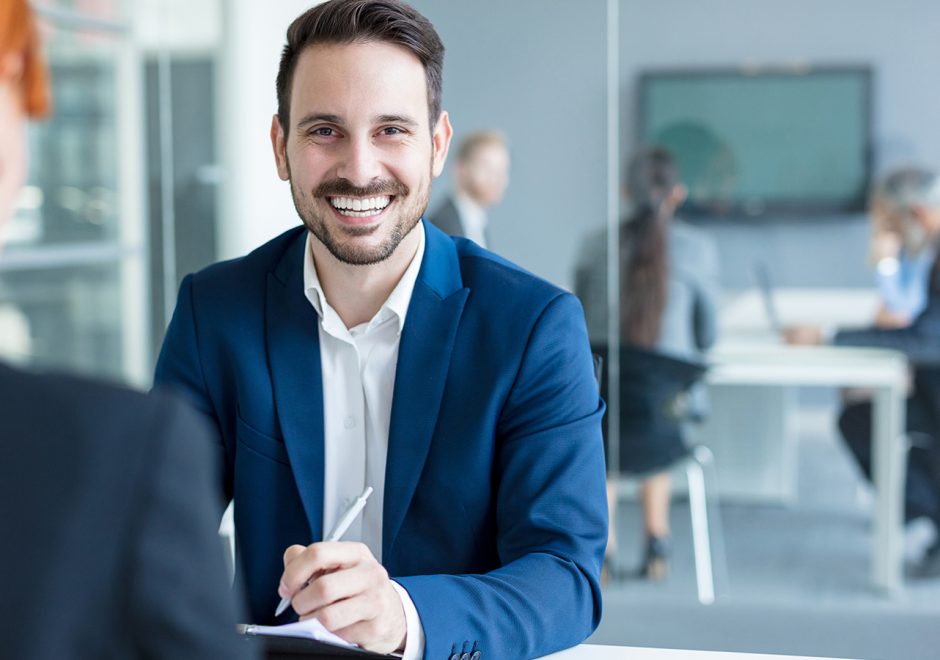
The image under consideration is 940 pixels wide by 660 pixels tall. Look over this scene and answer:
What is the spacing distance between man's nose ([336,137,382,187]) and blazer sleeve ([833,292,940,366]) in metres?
2.22

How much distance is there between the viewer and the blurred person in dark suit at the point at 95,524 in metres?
0.47

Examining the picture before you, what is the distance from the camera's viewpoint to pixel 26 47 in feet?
1.49

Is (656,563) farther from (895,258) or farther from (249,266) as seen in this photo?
(249,266)

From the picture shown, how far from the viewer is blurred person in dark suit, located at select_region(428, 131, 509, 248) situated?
3473 millimetres

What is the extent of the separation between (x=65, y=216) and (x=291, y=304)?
121 inches

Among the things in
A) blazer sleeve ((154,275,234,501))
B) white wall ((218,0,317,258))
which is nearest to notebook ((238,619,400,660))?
blazer sleeve ((154,275,234,501))

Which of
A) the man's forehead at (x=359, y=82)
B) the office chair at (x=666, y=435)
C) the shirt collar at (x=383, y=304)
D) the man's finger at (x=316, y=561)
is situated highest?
the man's forehead at (x=359, y=82)

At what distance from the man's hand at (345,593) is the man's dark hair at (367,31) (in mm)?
689

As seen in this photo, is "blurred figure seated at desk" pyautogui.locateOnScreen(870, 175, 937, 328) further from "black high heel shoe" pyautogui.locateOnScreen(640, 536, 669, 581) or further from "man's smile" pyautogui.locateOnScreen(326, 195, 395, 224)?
"man's smile" pyautogui.locateOnScreen(326, 195, 395, 224)

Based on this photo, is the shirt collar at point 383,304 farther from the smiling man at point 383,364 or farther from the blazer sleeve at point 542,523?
the blazer sleeve at point 542,523

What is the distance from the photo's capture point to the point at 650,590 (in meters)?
3.60

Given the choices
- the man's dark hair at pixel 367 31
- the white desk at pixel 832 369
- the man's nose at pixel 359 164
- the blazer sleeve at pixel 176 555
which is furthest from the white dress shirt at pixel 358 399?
the white desk at pixel 832 369

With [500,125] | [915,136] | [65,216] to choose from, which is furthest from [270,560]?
[65,216]

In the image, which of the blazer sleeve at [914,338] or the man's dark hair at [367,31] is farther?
the blazer sleeve at [914,338]
